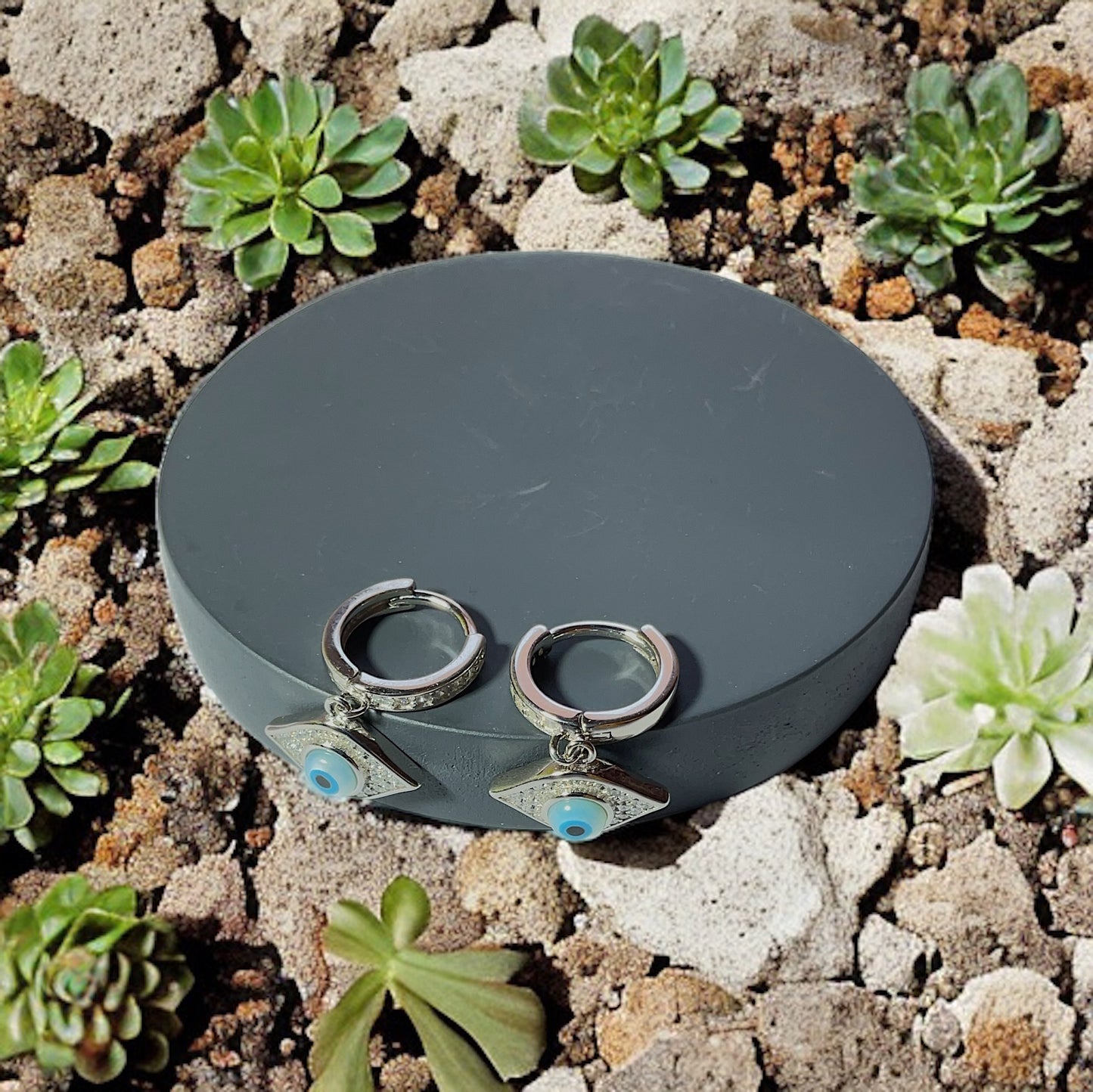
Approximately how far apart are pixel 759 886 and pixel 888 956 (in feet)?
0.53

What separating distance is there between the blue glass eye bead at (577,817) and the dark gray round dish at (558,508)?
0.06 meters

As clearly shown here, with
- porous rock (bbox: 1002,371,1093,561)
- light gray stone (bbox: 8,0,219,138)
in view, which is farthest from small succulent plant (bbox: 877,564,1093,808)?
light gray stone (bbox: 8,0,219,138)

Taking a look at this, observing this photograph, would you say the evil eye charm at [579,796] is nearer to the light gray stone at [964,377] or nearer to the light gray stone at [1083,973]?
the light gray stone at [1083,973]

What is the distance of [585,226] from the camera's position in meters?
2.40

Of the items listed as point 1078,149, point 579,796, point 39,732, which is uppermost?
point 1078,149

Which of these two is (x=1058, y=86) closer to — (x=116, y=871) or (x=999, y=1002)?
(x=999, y=1002)

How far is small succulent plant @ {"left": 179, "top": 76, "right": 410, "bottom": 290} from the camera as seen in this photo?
7.54 ft

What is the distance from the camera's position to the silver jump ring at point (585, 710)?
1618 mm

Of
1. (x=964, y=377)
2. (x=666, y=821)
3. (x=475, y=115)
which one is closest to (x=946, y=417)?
(x=964, y=377)

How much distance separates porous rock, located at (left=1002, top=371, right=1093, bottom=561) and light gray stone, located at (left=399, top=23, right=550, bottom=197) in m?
0.87

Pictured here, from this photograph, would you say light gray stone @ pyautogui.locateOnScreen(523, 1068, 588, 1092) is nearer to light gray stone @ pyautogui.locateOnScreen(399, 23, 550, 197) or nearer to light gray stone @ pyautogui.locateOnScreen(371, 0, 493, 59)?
light gray stone @ pyautogui.locateOnScreen(399, 23, 550, 197)

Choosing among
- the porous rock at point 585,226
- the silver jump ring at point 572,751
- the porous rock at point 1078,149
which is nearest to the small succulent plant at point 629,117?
the porous rock at point 585,226

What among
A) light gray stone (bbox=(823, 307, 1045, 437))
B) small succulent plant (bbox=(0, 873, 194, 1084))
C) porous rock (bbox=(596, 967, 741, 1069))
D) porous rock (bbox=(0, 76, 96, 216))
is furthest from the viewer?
porous rock (bbox=(0, 76, 96, 216))

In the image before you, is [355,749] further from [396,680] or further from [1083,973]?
[1083,973]
